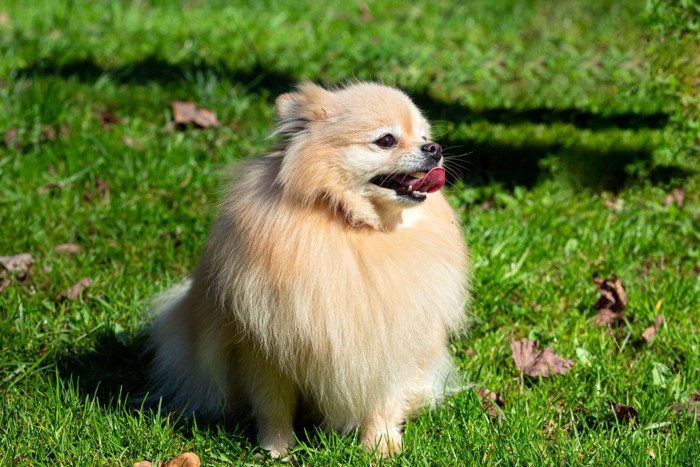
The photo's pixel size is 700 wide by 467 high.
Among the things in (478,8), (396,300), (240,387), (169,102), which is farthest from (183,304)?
(478,8)

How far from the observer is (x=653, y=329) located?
3746 mm

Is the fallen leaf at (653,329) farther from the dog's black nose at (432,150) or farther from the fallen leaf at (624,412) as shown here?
the dog's black nose at (432,150)

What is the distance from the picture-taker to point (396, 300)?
9.31 ft

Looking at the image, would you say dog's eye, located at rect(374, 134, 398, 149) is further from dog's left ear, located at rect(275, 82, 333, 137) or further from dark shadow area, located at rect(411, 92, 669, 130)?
dark shadow area, located at rect(411, 92, 669, 130)

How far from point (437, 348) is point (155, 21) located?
4998mm

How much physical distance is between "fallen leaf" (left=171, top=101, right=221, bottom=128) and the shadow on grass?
1.02 feet

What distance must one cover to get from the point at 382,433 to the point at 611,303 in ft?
4.67

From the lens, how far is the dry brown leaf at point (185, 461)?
2918 millimetres

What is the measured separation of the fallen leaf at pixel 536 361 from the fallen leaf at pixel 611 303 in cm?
41

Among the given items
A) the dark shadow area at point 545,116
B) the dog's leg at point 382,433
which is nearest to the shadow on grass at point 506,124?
the dark shadow area at point 545,116

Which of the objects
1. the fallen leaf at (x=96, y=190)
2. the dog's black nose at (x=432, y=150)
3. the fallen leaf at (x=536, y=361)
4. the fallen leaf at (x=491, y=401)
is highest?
the dog's black nose at (x=432, y=150)

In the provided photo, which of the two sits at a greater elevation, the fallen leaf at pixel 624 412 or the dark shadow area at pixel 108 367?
the fallen leaf at pixel 624 412

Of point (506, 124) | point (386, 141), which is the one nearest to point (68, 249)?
point (386, 141)

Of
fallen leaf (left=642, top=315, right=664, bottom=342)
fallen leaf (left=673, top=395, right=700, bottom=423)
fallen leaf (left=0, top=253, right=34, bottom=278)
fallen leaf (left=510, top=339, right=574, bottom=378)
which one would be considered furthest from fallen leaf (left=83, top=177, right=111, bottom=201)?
fallen leaf (left=673, top=395, right=700, bottom=423)
